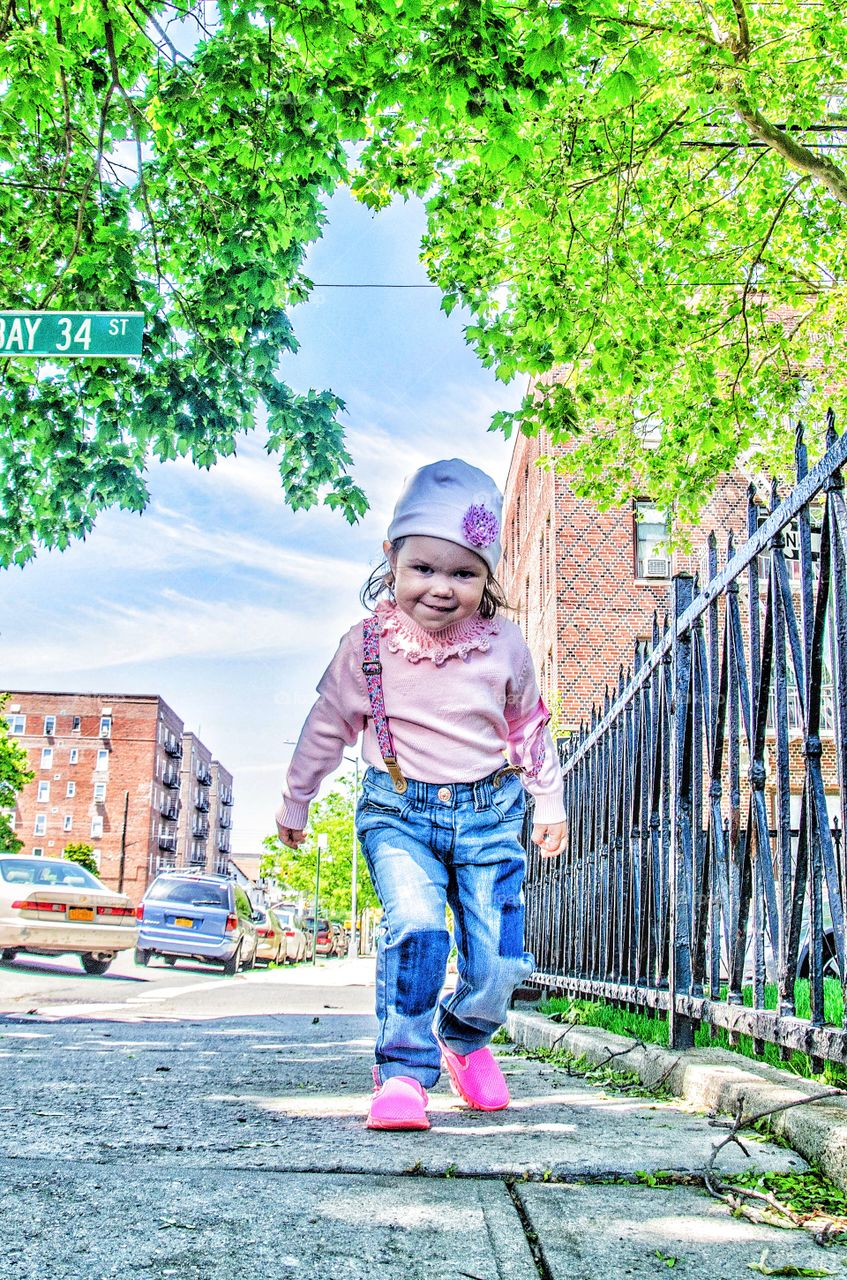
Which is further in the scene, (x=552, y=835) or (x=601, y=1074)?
(x=601, y=1074)

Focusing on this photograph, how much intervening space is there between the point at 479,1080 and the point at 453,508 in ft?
5.58

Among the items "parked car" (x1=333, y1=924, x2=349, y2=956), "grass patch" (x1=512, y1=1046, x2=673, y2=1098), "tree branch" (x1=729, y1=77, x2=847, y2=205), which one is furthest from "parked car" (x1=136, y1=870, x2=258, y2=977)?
"parked car" (x1=333, y1=924, x2=349, y2=956)

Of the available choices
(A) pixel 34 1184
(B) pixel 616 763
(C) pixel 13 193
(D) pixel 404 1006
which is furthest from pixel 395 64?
(A) pixel 34 1184

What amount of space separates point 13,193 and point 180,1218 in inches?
356

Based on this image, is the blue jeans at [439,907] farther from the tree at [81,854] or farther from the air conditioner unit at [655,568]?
the tree at [81,854]

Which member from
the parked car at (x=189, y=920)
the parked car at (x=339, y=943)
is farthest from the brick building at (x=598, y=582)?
the parked car at (x=339, y=943)

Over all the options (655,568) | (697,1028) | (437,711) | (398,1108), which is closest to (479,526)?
(437,711)

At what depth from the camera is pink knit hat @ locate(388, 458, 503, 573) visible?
3234 millimetres

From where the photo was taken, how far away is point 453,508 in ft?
10.7

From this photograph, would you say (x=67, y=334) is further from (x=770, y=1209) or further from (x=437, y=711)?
(x=770, y=1209)

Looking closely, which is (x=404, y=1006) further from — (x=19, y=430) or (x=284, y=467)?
(x=19, y=430)

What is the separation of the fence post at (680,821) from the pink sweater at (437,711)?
67cm

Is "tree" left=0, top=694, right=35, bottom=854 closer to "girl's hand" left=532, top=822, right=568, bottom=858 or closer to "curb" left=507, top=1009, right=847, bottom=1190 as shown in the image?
"curb" left=507, top=1009, right=847, bottom=1190

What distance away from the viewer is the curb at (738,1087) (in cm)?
223
